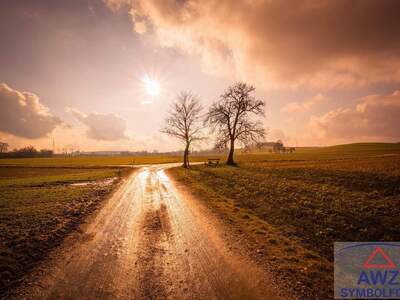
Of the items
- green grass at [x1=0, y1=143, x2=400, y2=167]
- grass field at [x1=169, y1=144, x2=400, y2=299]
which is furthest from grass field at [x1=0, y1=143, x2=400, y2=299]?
green grass at [x1=0, y1=143, x2=400, y2=167]

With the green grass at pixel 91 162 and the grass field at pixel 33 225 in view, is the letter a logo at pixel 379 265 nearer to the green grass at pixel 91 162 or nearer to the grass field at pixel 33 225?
the grass field at pixel 33 225

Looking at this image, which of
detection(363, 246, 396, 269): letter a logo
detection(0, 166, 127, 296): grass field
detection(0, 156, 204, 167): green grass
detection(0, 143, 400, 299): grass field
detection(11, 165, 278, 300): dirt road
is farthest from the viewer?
detection(0, 156, 204, 167): green grass

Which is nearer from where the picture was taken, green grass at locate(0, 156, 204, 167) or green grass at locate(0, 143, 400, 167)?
green grass at locate(0, 156, 204, 167)

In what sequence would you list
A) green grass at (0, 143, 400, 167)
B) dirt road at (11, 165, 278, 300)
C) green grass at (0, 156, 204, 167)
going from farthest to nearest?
green grass at (0, 143, 400, 167) < green grass at (0, 156, 204, 167) < dirt road at (11, 165, 278, 300)

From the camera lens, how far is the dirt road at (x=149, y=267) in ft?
13.0

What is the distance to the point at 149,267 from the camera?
487 centimetres

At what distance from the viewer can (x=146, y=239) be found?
653 cm

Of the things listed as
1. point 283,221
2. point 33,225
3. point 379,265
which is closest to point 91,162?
point 33,225

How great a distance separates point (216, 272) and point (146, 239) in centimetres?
302

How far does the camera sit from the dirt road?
397cm

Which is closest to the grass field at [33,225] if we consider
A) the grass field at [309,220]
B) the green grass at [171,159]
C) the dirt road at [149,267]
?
the dirt road at [149,267]

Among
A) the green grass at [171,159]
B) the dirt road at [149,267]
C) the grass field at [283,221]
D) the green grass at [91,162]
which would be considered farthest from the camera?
the green grass at [171,159]

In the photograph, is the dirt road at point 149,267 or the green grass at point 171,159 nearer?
the dirt road at point 149,267

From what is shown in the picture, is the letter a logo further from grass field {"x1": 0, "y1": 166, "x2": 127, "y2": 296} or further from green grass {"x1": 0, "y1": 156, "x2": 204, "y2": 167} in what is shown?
green grass {"x1": 0, "y1": 156, "x2": 204, "y2": 167}
